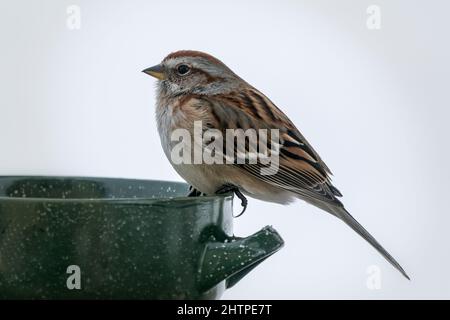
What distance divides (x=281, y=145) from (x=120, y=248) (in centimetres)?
74

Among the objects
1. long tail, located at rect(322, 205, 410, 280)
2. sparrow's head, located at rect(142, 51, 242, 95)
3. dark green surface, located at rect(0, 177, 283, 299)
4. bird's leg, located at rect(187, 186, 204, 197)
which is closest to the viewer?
dark green surface, located at rect(0, 177, 283, 299)

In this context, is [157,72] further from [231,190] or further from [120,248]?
[120,248]

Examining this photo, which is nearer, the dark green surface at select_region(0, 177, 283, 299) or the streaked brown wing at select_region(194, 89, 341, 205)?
the dark green surface at select_region(0, 177, 283, 299)

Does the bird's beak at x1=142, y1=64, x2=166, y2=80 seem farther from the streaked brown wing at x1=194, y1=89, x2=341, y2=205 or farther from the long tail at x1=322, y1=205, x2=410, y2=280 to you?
the long tail at x1=322, y1=205, x2=410, y2=280

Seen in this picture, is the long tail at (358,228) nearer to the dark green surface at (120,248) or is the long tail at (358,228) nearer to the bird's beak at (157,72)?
the dark green surface at (120,248)

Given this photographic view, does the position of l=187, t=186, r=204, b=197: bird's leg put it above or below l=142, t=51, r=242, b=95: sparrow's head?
below

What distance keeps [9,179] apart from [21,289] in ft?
1.88

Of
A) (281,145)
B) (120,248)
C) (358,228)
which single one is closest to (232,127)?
(281,145)

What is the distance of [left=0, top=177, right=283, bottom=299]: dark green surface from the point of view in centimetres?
137

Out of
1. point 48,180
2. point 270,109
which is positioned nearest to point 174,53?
point 270,109

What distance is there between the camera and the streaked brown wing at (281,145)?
1936 millimetres

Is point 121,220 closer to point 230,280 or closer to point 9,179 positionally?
point 230,280

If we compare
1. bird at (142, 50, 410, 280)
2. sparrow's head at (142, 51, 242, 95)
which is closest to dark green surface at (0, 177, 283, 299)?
bird at (142, 50, 410, 280)

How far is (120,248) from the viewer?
1.40 m
